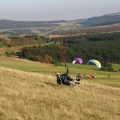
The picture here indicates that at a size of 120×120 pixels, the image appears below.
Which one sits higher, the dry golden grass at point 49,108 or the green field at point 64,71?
the dry golden grass at point 49,108

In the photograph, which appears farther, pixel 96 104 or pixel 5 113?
pixel 96 104

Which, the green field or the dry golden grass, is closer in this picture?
the dry golden grass

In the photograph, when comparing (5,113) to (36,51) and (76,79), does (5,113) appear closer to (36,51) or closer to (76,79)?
(76,79)

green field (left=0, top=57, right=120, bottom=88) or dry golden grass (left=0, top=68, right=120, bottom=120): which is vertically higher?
dry golden grass (left=0, top=68, right=120, bottom=120)

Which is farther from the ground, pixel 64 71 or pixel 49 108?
pixel 49 108

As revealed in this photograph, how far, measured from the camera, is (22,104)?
13602mm

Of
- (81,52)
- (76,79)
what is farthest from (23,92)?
(81,52)

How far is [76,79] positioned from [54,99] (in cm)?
944

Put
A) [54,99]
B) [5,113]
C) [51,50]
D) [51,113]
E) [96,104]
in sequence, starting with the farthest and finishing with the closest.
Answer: [51,50], [96,104], [54,99], [51,113], [5,113]

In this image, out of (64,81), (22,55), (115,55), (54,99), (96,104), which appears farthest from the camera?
(115,55)

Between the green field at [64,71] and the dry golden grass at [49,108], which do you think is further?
the green field at [64,71]

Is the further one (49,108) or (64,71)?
(64,71)

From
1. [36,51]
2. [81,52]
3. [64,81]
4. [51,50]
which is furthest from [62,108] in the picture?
[81,52]

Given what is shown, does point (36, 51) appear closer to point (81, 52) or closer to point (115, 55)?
point (81, 52)
